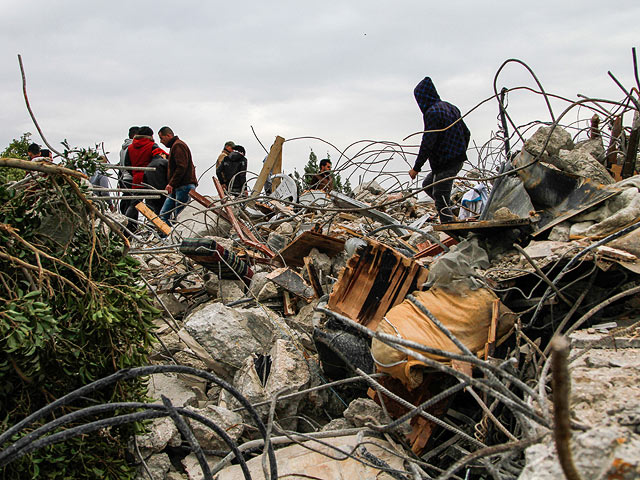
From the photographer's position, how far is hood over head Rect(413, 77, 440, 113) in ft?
18.5

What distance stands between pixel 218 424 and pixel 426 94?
4.36 m

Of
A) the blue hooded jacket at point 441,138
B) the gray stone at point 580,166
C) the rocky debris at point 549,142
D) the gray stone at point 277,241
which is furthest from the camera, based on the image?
the gray stone at point 277,241

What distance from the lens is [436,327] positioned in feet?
8.12

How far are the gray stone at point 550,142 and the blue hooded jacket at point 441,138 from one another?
1.63 meters

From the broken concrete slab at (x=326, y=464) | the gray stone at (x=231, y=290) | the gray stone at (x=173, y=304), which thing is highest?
the gray stone at (x=231, y=290)

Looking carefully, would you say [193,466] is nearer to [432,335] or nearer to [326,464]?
[326,464]

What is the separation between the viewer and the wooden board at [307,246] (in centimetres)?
458

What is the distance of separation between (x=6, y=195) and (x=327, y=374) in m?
2.11

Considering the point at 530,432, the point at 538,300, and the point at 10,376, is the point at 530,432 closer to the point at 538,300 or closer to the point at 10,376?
the point at 538,300

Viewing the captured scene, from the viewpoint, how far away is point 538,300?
276 cm

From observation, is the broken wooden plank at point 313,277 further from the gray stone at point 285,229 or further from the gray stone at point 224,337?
the gray stone at point 285,229

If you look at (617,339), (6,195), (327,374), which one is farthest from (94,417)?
A: (617,339)

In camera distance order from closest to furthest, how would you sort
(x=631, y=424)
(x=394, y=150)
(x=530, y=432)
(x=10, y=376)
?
(x=631, y=424), (x=530, y=432), (x=10, y=376), (x=394, y=150)

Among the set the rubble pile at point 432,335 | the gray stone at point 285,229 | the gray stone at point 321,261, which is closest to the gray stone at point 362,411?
the rubble pile at point 432,335
